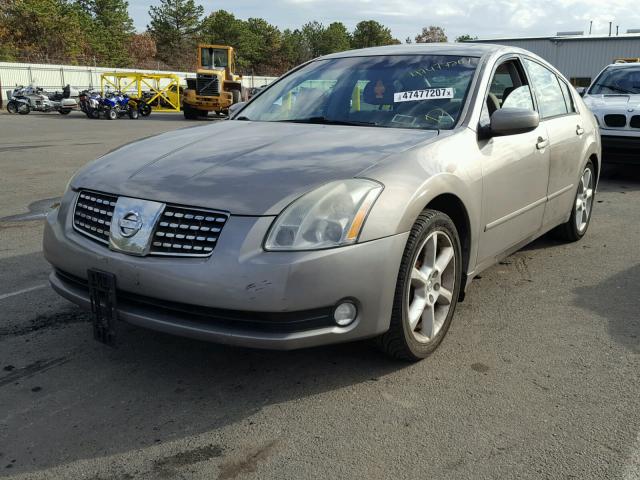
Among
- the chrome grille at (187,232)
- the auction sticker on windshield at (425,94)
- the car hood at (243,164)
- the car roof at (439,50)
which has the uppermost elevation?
the car roof at (439,50)

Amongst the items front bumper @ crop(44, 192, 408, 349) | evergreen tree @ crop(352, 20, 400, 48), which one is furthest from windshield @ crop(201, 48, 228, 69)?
evergreen tree @ crop(352, 20, 400, 48)

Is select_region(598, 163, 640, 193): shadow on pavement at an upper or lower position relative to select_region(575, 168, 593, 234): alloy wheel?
lower

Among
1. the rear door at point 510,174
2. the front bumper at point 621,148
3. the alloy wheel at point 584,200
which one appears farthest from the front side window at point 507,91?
the front bumper at point 621,148

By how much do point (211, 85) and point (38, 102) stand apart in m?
9.05

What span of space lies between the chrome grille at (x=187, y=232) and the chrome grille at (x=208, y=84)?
25.5 m

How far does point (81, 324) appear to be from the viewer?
3.68 meters

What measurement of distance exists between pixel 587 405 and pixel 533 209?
5.72 feet

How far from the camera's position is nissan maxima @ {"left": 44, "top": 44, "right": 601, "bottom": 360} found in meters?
2.64

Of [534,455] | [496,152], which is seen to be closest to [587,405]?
[534,455]

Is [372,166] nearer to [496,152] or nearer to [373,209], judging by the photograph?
[373,209]

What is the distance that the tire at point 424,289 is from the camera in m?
2.95

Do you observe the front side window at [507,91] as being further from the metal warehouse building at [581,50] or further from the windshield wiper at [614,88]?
the metal warehouse building at [581,50]

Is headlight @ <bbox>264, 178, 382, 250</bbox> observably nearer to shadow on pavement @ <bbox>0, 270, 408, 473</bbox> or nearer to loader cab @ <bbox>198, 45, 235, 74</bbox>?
shadow on pavement @ <bbox>0, 270, 408, 473</bbox>

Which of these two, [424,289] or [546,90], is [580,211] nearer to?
[546,90]
